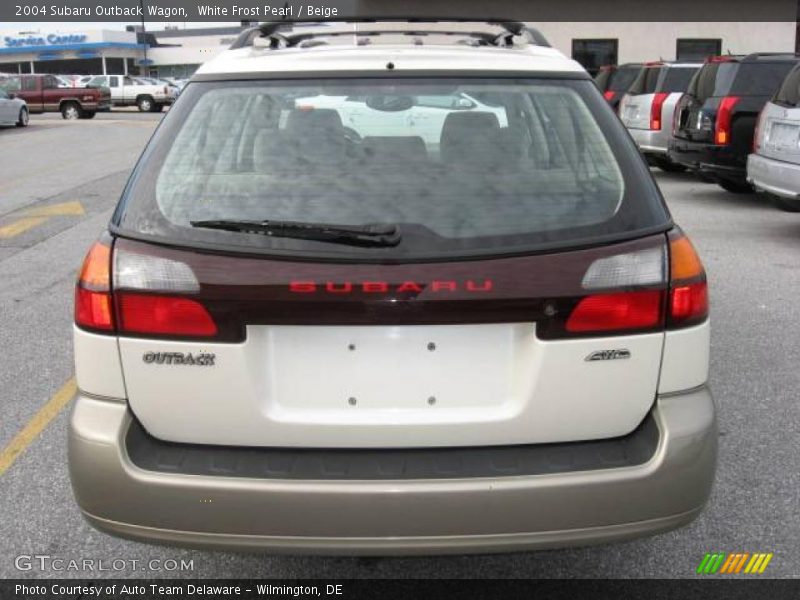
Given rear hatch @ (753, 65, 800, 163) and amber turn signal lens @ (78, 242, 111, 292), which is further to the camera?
rear hatch @ (753, 65, 800, 163)

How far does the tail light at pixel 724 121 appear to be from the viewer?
1096 centimetres

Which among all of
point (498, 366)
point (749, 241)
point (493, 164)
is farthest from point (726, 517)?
point (749, 241)

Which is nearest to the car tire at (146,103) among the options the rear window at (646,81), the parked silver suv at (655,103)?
the parked silver suv at (655,103)

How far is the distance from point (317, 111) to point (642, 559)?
1.93 meters

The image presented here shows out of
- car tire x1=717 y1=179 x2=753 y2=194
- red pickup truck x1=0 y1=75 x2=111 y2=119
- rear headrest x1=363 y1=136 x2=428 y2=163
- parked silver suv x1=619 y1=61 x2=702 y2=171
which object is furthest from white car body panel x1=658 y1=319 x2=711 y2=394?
red pickup truck x1=0 y1=75 x2=111 y2=119

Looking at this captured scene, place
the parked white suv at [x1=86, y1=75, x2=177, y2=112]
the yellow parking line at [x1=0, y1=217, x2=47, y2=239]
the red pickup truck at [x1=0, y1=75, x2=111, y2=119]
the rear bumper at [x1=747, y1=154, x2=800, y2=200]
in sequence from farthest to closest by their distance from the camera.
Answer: the parked white suv at [x1=86, y1=75, x2=177, y2=112] → the red pickup truck at [x1=0, y1=75, x2=111, y2=119] → the yellow parking line at [x1=0, y1=217, x2=47, y2=239] → the rear bumper at [x1=747, y1=154, x2=800, y2=200]

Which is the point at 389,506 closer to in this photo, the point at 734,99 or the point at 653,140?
the point at 734,99

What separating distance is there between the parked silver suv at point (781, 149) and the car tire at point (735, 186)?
9.23 feet

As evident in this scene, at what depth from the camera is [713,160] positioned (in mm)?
11258

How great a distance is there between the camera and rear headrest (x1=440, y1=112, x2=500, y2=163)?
2.51 meters

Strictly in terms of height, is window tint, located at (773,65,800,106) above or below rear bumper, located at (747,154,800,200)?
above

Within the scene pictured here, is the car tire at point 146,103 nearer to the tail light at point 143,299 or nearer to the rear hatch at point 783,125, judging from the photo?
the rear hatch at point 783,125

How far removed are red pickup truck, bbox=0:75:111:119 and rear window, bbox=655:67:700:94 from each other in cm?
2603

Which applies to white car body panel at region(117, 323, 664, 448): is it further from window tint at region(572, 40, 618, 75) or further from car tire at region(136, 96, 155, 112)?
car tire at region(136, 96, 155, 112)
